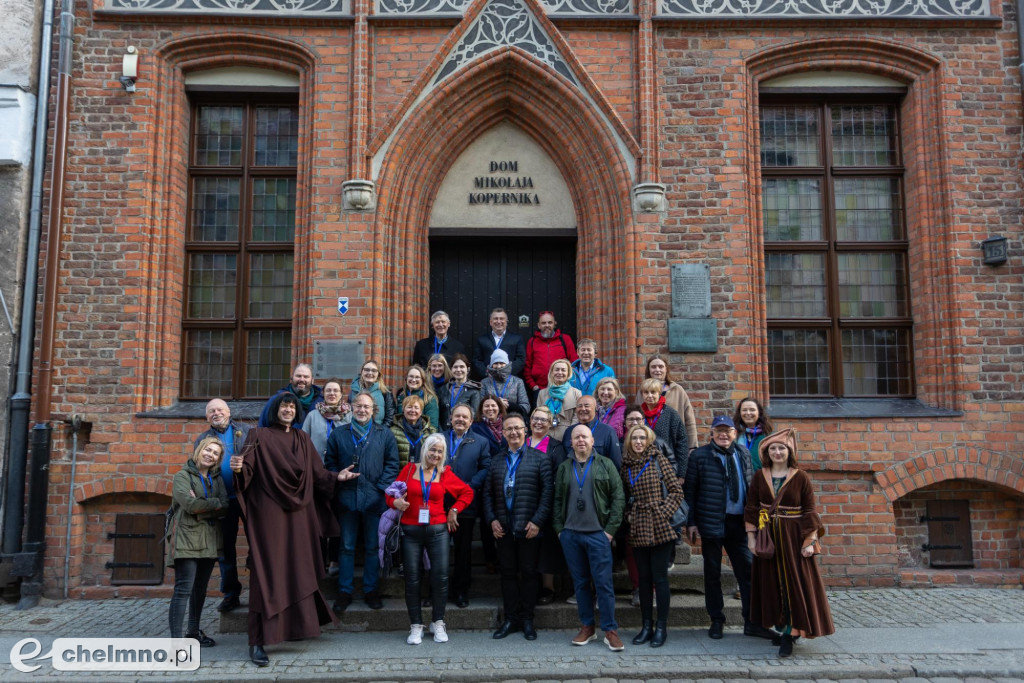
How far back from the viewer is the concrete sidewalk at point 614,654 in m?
5.31

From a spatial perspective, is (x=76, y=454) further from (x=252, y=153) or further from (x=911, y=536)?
(x=911, y=536)

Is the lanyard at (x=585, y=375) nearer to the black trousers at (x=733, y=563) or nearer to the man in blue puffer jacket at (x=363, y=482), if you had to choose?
the black trousers at (x=733, y=563)

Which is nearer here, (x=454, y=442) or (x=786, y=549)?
(x=786, y=549)

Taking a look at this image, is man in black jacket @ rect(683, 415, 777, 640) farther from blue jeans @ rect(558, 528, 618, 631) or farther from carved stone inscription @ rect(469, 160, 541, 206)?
carved stone inscription @ rect(469, 160, 541, 206)

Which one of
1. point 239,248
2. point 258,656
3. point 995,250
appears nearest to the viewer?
point 258,656

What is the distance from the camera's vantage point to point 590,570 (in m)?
6.04

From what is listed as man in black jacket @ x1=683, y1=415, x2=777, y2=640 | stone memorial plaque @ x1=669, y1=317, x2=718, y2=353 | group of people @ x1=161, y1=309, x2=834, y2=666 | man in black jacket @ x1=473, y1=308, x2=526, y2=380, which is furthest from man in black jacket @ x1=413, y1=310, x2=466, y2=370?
man in black jacket @ x1=683, y1=415, x2=777, y2=640

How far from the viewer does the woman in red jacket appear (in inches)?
236

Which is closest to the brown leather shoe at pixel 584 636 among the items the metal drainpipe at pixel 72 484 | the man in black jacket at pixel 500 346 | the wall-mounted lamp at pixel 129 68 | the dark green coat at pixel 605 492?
the dark green coat at pixel 605 492

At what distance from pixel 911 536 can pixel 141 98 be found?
32.5 feet

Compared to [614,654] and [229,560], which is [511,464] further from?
[229,560]

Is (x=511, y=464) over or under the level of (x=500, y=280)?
under

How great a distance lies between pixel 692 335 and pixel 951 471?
3.12m

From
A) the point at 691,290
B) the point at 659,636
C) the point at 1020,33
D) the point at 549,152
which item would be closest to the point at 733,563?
the point at 659,636
